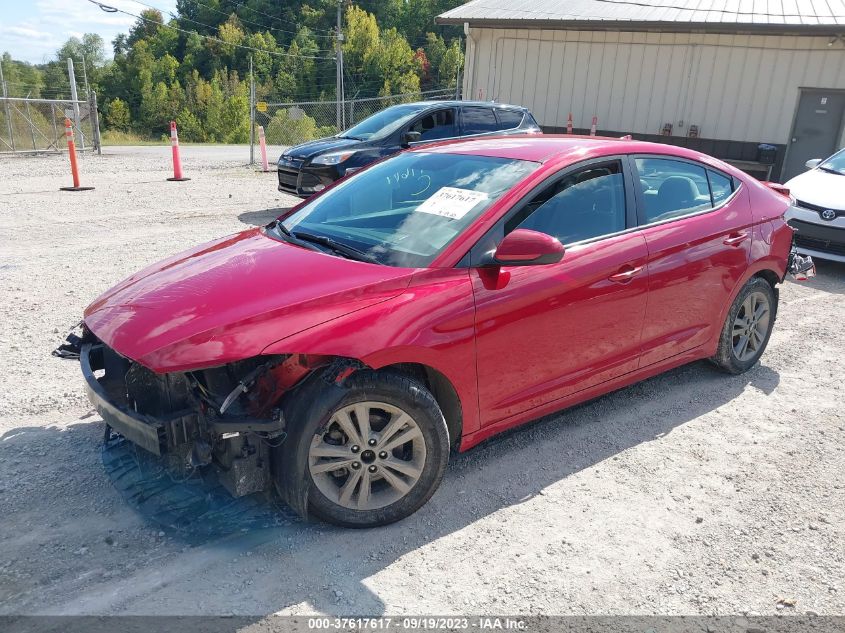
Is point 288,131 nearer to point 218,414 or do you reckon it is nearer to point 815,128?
point 815,128

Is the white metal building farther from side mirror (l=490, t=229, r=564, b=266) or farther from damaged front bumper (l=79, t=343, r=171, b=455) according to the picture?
damaged front bumper (l=79, t=343, r=171, b=455)

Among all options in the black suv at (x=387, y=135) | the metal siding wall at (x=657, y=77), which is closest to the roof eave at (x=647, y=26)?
the metal siding wall at (x=657, y=77)

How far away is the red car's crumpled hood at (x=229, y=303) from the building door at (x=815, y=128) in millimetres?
15133

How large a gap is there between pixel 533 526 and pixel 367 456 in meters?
0.87

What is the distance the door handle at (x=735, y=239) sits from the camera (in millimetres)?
4406

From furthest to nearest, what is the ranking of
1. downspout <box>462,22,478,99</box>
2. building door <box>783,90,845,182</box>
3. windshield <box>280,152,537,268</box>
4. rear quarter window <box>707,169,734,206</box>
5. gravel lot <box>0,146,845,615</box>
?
1. downspout <box>462,22,478,99</box>
2. building door <box>783,90,845,182</box>
3. rear quarter window <box>707,169,734,206</box>
4. windshield <box>280,152,537,268</box>
5. gravel lot <box>0,146,845,615</box>

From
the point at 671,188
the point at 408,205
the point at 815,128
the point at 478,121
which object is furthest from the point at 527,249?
the point at 815,128

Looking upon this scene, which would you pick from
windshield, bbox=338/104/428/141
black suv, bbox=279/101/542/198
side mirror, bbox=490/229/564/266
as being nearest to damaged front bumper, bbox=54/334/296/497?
side mirror, bbox=490/229/564/266

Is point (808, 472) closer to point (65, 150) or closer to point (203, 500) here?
point (203, 500)

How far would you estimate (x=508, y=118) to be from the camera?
35.2 ft

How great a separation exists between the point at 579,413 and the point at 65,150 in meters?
21.5

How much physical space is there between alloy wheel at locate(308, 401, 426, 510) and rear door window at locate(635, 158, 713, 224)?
2.03m

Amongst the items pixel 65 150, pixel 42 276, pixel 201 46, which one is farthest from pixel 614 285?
pixel 201 46

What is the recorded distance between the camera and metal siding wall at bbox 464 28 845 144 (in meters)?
14.9
